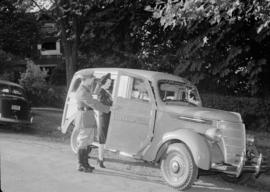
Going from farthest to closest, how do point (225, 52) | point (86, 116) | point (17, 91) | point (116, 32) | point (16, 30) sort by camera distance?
point (16, 30)
point (116, 32)
point (225, 52)
point (17, 91)
point (86, 116)

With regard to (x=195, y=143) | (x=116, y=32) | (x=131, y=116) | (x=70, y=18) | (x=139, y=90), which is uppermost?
(x=70, y=18)

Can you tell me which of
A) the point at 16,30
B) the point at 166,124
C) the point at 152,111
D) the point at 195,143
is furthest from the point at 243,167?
the point at 16,30

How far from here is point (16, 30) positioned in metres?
27.3

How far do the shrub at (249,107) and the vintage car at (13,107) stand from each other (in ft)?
22.9

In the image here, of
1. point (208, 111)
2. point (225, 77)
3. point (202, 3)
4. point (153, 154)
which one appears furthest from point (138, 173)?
point (225, 77)

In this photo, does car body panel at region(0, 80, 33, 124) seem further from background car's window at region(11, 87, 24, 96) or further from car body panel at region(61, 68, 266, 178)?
car body panel at region(61, 68, 266, 178)

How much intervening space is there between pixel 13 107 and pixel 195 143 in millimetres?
7948

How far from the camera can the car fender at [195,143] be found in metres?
7.33

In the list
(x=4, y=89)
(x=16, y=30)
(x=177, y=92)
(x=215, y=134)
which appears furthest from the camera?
(x=16, y=30)

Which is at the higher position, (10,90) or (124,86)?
(124,86)

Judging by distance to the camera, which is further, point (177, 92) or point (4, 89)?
point (4, 89)

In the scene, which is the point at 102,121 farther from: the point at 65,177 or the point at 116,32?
the point at 116,32

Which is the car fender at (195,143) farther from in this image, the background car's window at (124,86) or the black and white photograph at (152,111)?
the background car's window at (124,86)

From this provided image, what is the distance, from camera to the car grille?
7.64m
